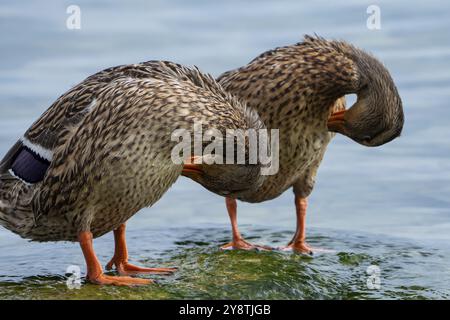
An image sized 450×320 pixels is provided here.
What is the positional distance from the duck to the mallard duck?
41.1 inches

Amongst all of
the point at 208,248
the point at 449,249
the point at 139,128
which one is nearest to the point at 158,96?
the point at 139,128

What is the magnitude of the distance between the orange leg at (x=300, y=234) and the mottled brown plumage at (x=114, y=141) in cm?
202

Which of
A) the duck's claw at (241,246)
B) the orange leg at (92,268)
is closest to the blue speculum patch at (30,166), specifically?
the orange leg at (92,268)

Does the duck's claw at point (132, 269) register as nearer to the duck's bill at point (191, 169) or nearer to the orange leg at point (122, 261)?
the orange leg at point (122, 261)

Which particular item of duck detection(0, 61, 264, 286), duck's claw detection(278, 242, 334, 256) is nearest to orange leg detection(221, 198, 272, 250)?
duck's claw detection(278, 242, 334, 256)

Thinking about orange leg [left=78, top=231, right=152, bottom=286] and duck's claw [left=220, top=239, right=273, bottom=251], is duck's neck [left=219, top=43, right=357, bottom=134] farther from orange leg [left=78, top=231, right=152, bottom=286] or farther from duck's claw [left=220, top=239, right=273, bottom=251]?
orange leg [left=78, top=231, right=152, bottom=286]

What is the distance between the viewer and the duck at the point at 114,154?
905cm

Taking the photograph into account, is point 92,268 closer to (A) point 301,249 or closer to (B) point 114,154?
(B) point 114,154

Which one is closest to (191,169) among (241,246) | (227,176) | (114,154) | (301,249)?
(227,176)

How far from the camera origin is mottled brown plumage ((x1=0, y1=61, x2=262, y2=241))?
356 inches

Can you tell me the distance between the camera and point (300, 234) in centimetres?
1138

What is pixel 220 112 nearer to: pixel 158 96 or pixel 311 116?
pixel 158 96

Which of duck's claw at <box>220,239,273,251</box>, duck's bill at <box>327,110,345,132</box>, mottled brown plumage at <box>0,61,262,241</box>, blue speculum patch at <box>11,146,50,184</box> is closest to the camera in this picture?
mottled brown plumage at <box>0,61,262,241</box>

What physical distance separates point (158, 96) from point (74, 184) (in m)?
0.83
